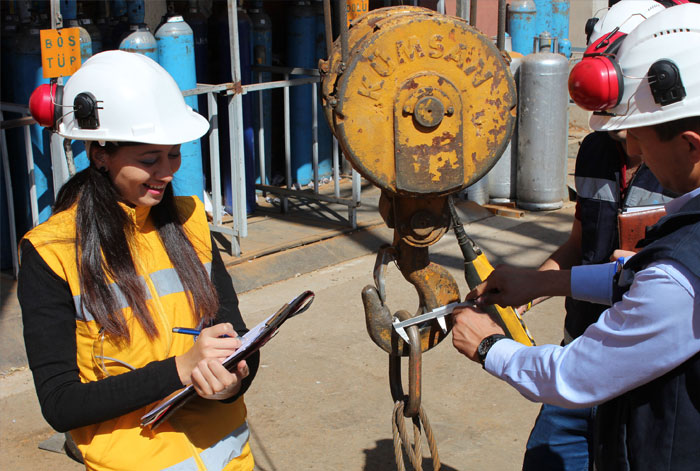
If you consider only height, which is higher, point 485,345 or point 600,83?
point 600,83

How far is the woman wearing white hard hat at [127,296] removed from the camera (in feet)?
5.63

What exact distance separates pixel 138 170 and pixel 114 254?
205mm

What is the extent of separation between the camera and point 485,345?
183 centimetres

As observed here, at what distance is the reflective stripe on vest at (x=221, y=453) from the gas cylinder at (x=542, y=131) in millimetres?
4940

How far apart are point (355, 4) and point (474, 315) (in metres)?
3.52

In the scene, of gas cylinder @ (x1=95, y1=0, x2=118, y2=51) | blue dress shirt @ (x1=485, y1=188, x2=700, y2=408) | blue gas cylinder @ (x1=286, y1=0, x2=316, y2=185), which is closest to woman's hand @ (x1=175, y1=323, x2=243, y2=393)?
blue dress shirt @ (x1=485, y1=188, x2=700, y2=408)

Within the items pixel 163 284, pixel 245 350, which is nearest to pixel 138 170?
pixel 163 284

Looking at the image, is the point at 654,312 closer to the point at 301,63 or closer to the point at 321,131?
the point at 301,63

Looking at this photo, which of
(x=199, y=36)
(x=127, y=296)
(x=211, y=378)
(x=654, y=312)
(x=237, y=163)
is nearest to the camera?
(x=654, y=312)

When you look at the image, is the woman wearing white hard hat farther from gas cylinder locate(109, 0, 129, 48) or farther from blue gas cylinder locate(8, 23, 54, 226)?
gas cylinder locate(109, 0, 129, 48)

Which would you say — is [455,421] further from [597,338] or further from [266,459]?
[597,338]

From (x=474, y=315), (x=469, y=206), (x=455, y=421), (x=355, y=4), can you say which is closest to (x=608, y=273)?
(x=474, y=315)

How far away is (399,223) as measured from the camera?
1.88 meters

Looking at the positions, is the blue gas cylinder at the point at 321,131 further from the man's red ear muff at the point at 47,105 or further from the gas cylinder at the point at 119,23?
the man's red ear muff at the point at 47,105
